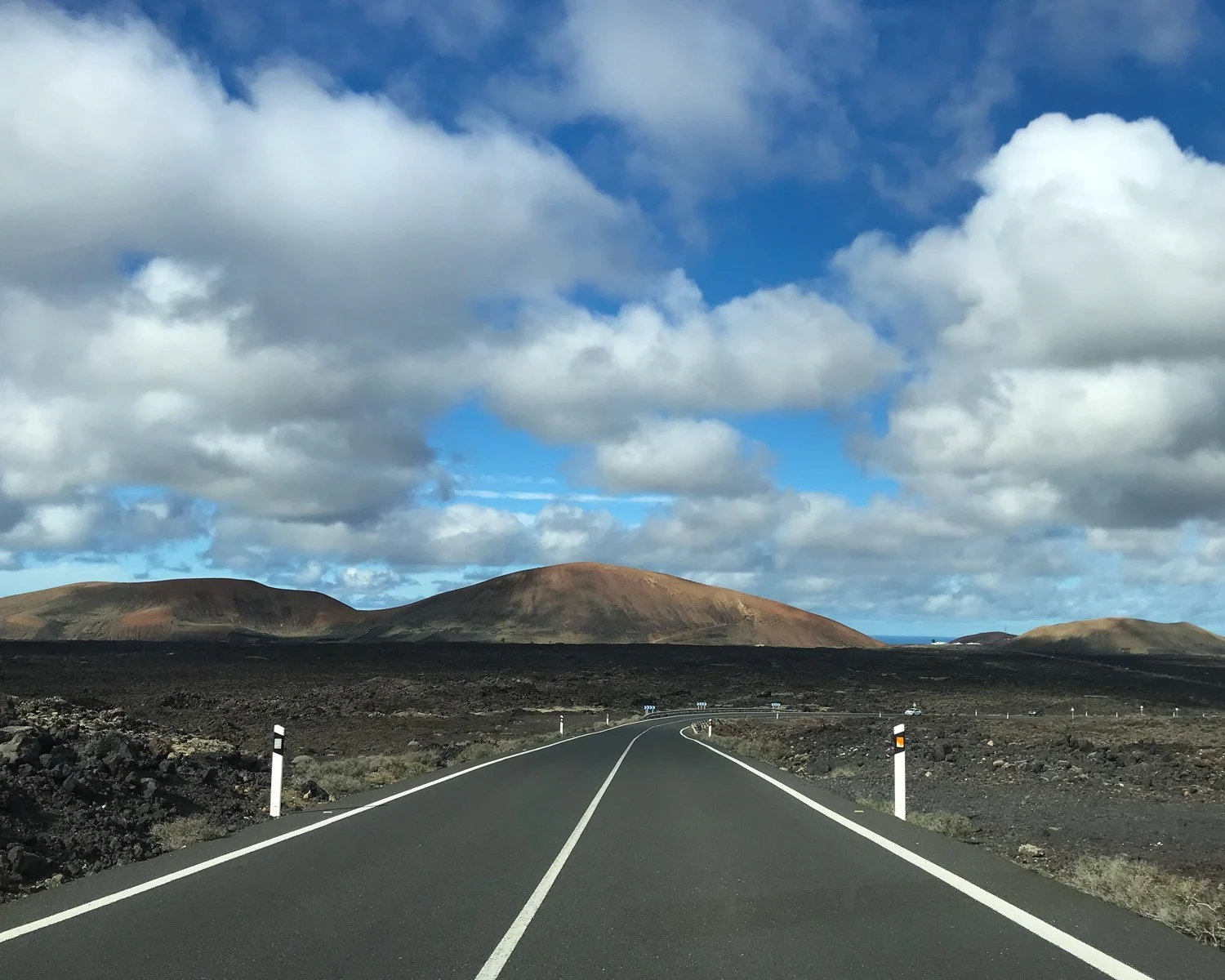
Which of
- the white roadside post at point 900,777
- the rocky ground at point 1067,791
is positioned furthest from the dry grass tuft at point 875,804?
the white roadside post at point 900,777

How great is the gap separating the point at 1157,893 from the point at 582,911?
4.65 metres

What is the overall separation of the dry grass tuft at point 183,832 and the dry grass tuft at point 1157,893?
8.83 meters

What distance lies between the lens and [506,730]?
4384 centimetres

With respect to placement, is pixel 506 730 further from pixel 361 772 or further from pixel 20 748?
pixel 20 748

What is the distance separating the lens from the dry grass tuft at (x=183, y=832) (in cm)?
1095

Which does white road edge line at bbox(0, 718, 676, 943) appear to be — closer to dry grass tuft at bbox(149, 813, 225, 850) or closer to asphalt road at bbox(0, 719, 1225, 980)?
asphalt road at bbox(0, 719, 1225, 980)

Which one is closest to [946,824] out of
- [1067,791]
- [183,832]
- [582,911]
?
[582,911]

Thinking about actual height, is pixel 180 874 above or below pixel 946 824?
above

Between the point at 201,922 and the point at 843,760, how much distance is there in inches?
845

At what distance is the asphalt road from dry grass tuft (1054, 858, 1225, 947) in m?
0.25

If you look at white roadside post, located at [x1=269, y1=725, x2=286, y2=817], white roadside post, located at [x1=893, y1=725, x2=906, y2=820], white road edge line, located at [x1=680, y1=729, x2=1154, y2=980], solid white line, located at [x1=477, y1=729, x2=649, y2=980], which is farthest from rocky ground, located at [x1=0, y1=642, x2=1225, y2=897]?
solid white line, located at [x1=477, y1=729, x2=649, y2=980]

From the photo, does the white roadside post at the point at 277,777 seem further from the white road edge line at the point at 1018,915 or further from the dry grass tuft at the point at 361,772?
the white road edge line at the point at 1018,915

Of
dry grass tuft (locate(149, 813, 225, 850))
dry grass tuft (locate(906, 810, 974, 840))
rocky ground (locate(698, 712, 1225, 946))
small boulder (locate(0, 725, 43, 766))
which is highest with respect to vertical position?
small boulder (locate(0, 725, 43, 766))

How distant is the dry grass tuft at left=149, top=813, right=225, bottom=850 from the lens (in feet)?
35.9
